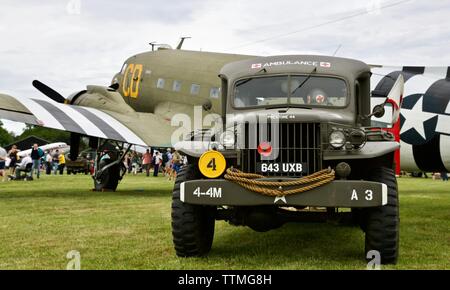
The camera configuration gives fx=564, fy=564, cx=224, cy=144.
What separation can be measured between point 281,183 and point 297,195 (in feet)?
0.67

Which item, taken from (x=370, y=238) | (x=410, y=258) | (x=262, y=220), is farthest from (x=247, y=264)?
(x=410, y=258)

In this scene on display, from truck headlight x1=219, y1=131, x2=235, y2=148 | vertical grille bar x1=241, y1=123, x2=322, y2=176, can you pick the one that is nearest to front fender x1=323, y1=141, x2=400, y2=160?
vertical grille bar x1=241, y1=123, x2=322, y2=176

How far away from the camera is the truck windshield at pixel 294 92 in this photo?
724 centimetres

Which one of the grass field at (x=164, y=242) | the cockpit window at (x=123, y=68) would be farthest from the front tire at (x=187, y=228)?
the cockpit window at (x=123, y=68)

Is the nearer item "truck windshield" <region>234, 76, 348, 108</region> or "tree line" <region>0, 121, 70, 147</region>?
"truck windshield" <region>234, 76, 348, 108</region>

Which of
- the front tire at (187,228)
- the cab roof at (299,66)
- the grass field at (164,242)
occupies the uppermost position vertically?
the cab roof at (299,66)

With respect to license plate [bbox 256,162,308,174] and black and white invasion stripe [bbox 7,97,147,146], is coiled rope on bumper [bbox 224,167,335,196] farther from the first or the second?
black and white invasion stripe [bbox 7,97,147,146]

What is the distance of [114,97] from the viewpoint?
1798 centimetres

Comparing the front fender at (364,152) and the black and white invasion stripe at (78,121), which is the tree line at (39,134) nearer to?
the black and white invasion stripe at (78,121)

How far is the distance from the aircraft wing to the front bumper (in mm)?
9182

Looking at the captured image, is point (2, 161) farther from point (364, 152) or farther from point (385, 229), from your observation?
point (385, 229)

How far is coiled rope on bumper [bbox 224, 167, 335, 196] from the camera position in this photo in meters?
5.77

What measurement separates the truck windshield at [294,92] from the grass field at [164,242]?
188 cm

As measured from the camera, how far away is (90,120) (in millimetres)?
15812
